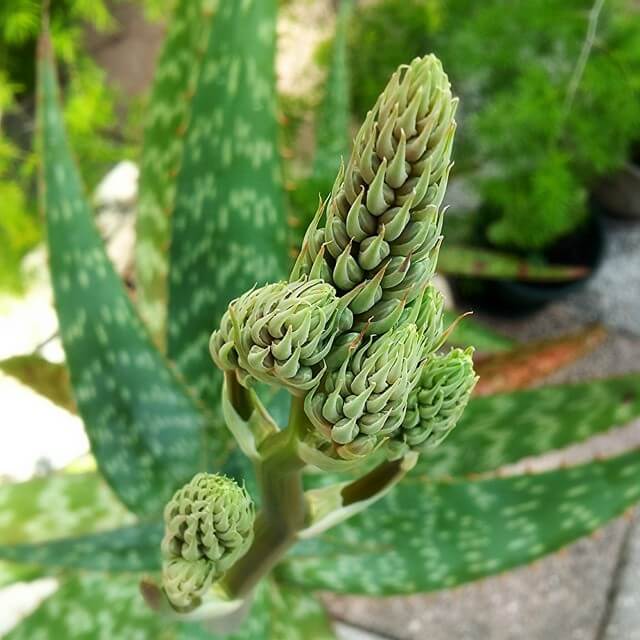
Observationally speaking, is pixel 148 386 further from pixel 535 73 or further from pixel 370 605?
pixel 535 73

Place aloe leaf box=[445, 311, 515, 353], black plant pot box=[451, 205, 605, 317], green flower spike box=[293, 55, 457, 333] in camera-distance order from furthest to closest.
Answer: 1. black plant pot box=[451, 205, 605, 317]
2. aloe leaf box=[445, 311, 515, 353]
3. green flower spike box=[293, 55, 457, 333]

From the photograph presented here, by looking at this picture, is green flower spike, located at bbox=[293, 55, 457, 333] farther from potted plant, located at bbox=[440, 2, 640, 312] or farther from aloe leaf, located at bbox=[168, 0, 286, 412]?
potted plant, located at bbox=[440, 2, 640, 312]

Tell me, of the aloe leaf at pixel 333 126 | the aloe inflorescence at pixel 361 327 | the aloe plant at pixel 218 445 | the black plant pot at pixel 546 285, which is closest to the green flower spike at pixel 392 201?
the aloe inflorescence at pixel 361 327

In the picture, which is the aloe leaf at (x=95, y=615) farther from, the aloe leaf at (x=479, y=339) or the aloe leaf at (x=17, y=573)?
the aloe leaf at (x=479, y=339)

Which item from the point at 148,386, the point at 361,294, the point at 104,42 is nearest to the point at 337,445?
the point at 361,294

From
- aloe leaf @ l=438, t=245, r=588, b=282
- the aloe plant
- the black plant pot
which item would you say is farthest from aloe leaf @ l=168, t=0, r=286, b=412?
the black plant pot
